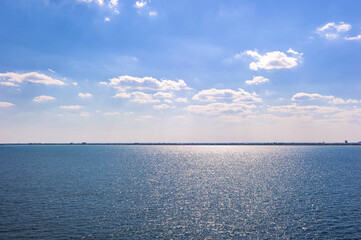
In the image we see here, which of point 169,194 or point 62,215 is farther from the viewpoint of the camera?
point 169,194

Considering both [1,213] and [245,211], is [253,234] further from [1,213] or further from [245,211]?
[1,213]

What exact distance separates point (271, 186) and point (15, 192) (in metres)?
63.4

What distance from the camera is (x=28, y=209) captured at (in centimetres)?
4222

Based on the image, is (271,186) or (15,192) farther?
(271,186)

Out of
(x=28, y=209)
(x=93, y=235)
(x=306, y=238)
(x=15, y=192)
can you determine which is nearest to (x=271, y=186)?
(x=306, y=238)

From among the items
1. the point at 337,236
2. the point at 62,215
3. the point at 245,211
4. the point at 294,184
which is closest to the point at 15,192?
the point at 62,215

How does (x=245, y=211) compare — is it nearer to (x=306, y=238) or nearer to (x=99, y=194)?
(x=306, y=238)

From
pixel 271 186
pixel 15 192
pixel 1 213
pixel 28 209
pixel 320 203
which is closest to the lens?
pixel 1 213

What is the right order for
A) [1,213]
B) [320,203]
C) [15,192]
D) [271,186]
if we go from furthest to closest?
[271,186] < [15,192] < [320,203] < [1,213]

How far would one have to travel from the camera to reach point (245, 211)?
42875mm

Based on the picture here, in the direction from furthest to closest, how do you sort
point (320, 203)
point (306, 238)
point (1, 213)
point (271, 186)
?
point (271, 186)
point (320, 203)
point (1, 213)
point (306, 238)

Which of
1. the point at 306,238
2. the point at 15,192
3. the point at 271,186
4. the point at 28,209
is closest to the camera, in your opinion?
the point at 306,238

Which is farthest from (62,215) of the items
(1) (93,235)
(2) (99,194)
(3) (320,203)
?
(3) (320,203)

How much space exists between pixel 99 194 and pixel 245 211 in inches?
1273
